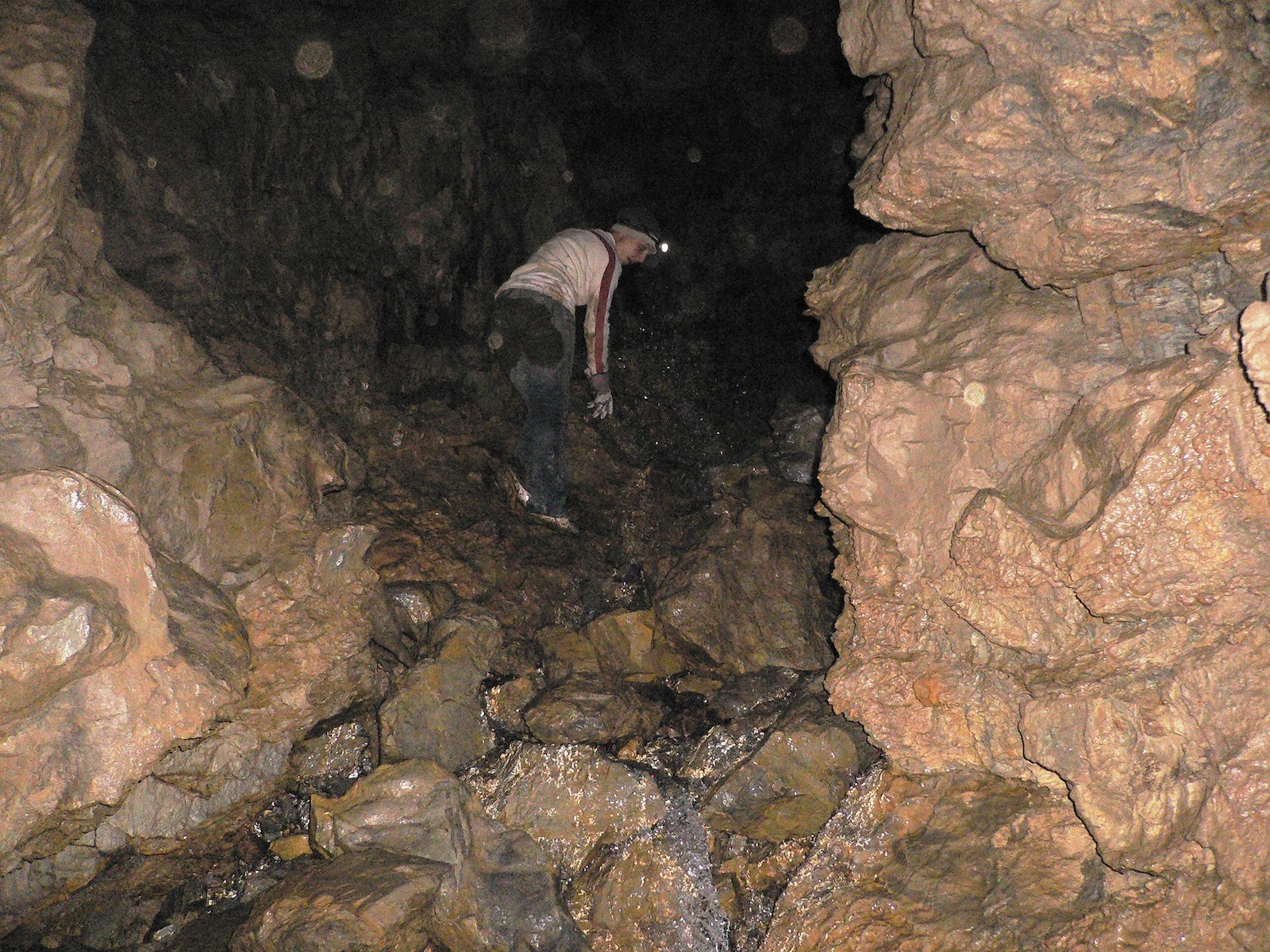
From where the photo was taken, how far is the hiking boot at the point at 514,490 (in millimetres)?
4492

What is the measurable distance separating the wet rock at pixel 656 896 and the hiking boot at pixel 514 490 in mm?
1916

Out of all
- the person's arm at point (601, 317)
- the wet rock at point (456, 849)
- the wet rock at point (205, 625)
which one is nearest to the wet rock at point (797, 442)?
the person's arm at point (601, 317)

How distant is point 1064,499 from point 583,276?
2737 mm

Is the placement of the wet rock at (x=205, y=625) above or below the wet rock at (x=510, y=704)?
above

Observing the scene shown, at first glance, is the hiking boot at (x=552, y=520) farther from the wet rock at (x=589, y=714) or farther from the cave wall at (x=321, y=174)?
the cave wall at (x=321, y=174)

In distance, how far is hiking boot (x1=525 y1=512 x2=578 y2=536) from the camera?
448 cm

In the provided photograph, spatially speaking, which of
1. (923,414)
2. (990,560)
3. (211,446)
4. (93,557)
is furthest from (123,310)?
(990,560)

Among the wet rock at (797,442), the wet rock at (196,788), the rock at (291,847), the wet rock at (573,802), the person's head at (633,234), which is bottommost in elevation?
the rock at (291,847)

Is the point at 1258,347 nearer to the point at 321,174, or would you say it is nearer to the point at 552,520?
the point at 552,520

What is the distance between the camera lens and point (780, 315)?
18.4 ft

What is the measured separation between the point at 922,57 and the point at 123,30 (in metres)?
3.41

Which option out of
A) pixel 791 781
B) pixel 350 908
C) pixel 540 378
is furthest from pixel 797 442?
pixel 350 908

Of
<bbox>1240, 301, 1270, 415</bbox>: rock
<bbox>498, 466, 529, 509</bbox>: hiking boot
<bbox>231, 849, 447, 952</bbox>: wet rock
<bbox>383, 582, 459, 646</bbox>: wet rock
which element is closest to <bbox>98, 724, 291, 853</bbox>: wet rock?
<bbox>231, 849, 447, 952</bbox>: wet rock

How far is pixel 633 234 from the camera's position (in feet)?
15.1
